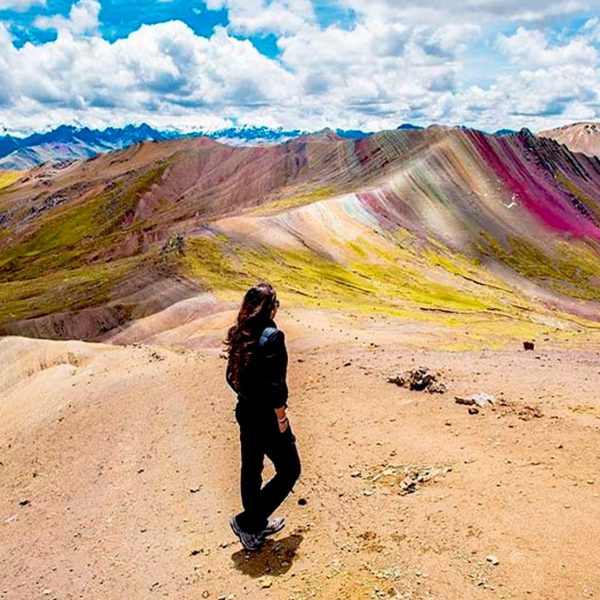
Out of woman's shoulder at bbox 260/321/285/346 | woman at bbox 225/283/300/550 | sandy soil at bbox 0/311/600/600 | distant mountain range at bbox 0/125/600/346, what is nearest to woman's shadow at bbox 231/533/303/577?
sandy soil at bbox 0/311/600/600

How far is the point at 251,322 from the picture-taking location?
9.30 m

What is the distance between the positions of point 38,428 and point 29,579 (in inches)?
426

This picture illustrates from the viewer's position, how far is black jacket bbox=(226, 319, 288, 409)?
30.2 ft

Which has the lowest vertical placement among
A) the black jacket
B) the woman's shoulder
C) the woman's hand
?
the woman's hand

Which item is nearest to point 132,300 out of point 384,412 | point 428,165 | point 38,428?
point 38,428

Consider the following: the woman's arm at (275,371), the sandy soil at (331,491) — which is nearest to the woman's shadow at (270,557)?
the sandy soil at (331,491)

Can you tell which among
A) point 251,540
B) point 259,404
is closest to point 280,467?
point 259,404

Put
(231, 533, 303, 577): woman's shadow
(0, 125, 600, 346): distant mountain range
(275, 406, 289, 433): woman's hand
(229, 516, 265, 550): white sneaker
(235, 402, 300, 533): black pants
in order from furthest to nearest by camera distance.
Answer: (0, 125, 600, 346): distant mountain range → (229, 516, 265, 550): white sneaker → (235, 402, 300, 533): black pants → (231, 533, 303, 577): woman's shadow → (275, 406, 289, 433): woman's hand

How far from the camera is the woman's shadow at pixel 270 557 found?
9.47 m

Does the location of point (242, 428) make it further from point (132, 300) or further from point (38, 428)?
point (132, 300)

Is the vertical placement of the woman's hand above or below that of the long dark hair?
below

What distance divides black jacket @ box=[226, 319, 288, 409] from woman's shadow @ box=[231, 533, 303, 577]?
2312 mm

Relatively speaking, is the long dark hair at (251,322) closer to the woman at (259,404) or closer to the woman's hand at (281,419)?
the woman at (259,404)

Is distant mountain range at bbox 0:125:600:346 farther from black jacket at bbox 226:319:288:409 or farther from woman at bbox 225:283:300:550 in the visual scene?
black jacket at bbox 226:319:288:409
